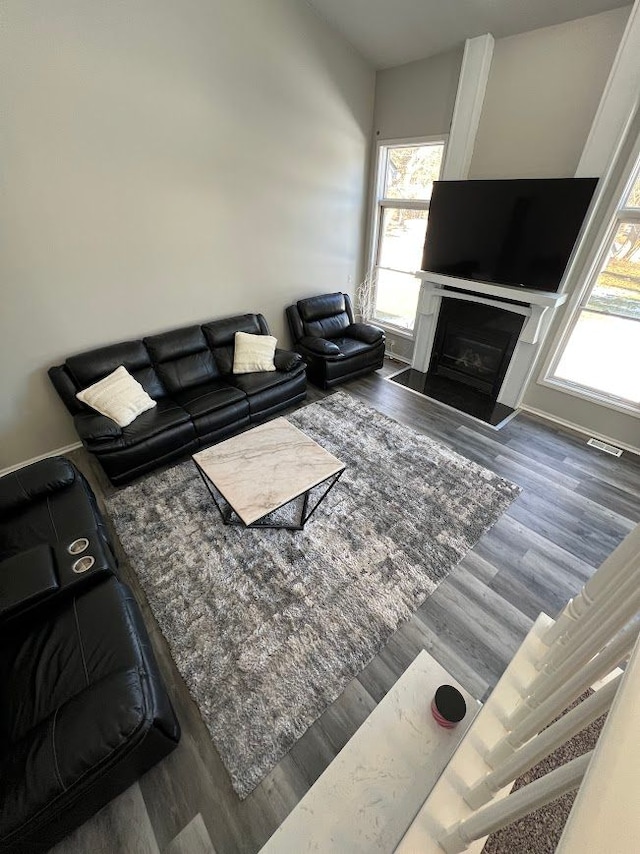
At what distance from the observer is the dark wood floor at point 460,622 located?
1375mm

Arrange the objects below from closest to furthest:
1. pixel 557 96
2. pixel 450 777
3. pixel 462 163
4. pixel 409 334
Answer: pixel 450 777 < pixel 557 96 < pixel 462 163 < pixel 409 334

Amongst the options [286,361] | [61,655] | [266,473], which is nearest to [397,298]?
[286,361]

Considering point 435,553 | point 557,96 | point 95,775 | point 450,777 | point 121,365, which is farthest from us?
point 121,365

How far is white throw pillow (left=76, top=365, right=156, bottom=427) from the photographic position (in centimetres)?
285

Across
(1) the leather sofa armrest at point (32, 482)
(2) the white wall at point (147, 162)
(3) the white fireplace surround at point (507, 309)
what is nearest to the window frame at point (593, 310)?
(3) the white fireplace surround at point (507, 309)

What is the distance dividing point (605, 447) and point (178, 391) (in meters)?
4.17

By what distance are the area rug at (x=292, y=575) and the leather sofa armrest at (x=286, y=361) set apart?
3.37 feet

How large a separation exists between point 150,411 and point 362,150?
4.02 metres

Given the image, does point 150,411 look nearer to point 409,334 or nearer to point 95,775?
point 95,775

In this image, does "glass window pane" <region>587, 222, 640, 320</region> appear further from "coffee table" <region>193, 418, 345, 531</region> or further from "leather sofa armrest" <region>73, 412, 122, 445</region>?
"leather sofa armrest" <region>73, 412, 122, 445</region>

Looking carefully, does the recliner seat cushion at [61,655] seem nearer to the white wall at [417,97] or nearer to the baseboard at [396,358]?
the baseboard at [396,358]

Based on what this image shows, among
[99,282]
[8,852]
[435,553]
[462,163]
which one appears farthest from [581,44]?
[8,852]

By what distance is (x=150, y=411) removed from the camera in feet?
10.1

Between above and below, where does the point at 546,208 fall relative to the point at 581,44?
below
